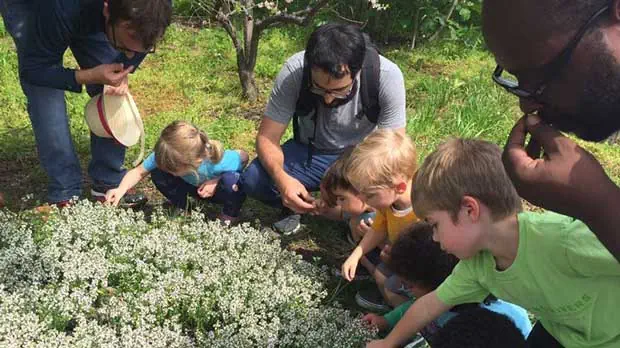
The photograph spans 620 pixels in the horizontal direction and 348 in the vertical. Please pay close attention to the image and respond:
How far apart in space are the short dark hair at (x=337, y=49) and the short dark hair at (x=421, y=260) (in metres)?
0.94

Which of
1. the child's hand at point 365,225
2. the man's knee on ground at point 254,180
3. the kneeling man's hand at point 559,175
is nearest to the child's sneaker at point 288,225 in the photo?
the man's knee on ground at point 254,180

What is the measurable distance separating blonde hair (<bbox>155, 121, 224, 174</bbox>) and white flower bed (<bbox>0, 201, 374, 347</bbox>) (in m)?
0.35

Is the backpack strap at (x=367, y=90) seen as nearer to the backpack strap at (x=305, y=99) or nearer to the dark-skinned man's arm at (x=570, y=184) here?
the backpack strap at (x=305, y=99)

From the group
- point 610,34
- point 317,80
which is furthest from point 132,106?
point 610,34

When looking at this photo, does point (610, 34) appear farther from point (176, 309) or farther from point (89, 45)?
point (89, 45)

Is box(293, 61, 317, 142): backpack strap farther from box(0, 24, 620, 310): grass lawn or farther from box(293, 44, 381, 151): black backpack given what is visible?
box(0, 24, 620, 310): grass lawn

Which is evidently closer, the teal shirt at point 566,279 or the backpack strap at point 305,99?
the teal shirt at point 566,279

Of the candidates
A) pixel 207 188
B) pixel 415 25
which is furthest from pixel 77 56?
pixel 415 25

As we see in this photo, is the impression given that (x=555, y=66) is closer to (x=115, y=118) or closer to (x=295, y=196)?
(x=295, y=196)

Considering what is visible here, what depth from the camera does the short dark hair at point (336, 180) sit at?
3426mm

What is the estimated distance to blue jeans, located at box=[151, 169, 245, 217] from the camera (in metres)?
4.05

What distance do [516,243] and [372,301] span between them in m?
1.32

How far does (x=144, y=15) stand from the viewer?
10.3 feet

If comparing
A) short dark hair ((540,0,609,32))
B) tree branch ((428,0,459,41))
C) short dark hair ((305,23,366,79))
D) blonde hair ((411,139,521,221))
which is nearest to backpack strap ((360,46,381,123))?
short dark hair ((305,23,366,79))
